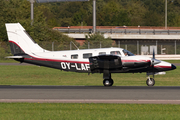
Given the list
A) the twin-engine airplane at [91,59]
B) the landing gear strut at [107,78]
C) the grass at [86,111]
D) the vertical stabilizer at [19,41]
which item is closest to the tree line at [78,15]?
the vertical stabilizer at [19,41]

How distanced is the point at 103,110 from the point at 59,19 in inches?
5173

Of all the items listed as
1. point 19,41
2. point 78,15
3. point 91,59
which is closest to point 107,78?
point 91,59

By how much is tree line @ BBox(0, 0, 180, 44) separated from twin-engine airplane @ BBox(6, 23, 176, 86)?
128ft

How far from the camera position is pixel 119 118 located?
11.7m

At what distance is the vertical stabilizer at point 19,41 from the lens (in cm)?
2470

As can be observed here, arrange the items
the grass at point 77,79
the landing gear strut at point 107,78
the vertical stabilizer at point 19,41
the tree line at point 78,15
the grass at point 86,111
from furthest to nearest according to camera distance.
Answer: the tree line at point 78,15
the grass at point 77,79
the vertical stabilizer at point 19,41
the landing gear strut at point 107,78
the grass at point 86,111

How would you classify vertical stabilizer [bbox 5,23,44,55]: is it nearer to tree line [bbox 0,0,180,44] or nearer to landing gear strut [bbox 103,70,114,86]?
landing gear strut [bbox 103,70,114,86]

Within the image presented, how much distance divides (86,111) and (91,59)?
9578 millimetres

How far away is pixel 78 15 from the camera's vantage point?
124750mm

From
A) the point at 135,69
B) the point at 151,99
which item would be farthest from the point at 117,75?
the point at 151,99

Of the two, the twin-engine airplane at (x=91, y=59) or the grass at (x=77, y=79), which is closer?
the twin-engine airplane at (x=91, y=59)

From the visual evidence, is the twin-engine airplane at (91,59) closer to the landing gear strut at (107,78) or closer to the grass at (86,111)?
the landing gear strut at (107,78)

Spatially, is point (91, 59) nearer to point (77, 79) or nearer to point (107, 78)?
point (107, 78)

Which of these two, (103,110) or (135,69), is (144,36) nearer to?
(135,69)
